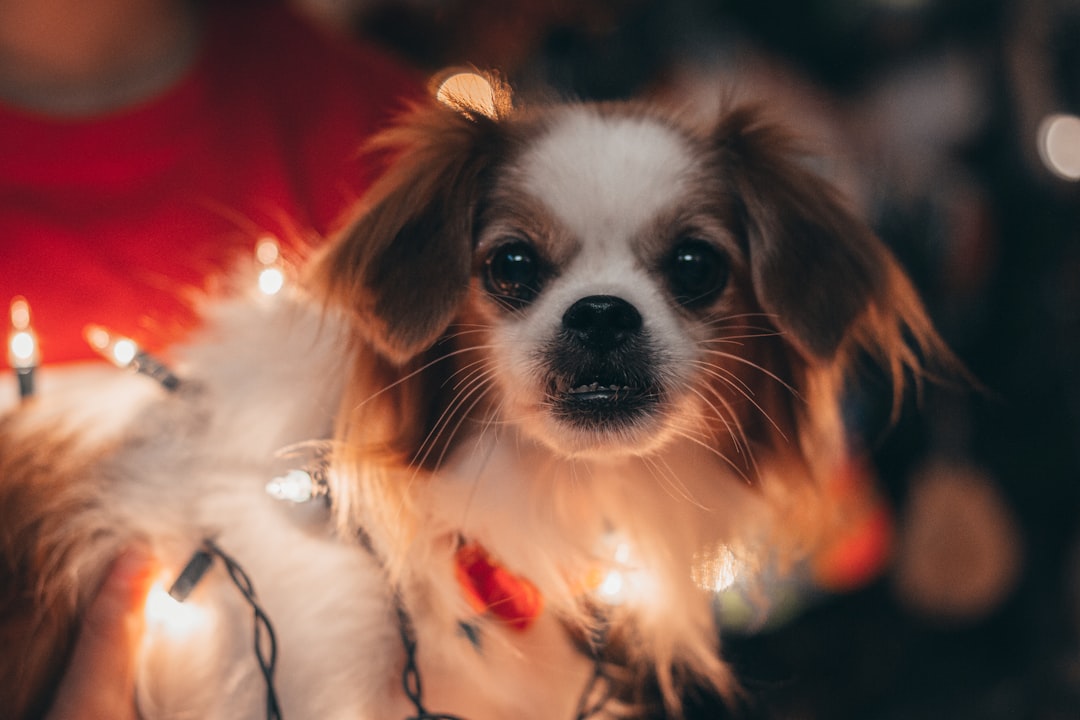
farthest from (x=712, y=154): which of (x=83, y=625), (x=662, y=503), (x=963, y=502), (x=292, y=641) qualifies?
(x=963, y=502)

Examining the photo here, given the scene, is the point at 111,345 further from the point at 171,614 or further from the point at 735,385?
the point at 735,385

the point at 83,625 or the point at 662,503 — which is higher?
the point at 662,503

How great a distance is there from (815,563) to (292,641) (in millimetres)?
1097

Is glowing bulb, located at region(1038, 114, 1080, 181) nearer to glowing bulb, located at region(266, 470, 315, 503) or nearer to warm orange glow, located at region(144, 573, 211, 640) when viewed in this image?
glowing bulb, located at region(266, 470, 315, 503)

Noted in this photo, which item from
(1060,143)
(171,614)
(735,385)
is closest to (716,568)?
(735,385)

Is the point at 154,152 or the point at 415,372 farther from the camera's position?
the point at 154,152

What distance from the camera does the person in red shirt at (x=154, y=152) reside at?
1.07 metres

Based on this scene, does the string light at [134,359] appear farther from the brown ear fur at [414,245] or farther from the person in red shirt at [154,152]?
the brown ear fur at [414,245]

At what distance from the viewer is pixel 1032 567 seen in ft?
5.42

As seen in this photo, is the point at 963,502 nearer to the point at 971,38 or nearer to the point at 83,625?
the point at 971,38

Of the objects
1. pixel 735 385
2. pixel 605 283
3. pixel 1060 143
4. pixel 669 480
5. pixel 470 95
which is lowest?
pixel 669 480

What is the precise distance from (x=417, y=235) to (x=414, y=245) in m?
0.01

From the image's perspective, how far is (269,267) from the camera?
99cm

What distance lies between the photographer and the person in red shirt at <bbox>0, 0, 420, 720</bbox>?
3.51 feet
